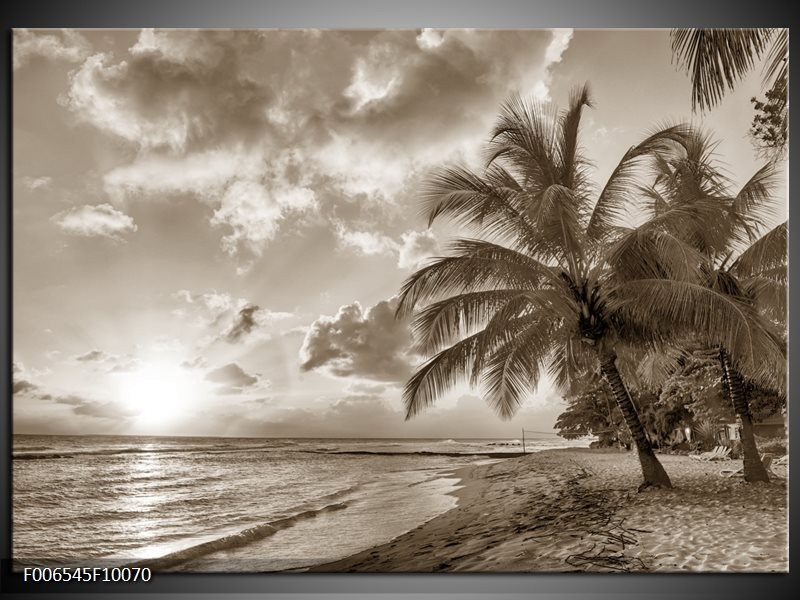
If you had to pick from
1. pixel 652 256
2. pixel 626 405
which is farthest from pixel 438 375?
pixel 652 256

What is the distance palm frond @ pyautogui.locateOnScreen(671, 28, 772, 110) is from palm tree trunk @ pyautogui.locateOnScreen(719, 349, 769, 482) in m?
1.51

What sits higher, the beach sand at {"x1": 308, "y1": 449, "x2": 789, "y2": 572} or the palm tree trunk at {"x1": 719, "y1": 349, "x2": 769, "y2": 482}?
the palm tree trunk at {"x1": 719, "y1": 349, "x2": 769, "y2": 482}

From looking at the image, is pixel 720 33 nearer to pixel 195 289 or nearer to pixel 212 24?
pixel 212 24

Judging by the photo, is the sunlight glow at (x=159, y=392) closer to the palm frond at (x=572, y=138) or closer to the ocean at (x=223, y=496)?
the ocean at (x=223, y=496)

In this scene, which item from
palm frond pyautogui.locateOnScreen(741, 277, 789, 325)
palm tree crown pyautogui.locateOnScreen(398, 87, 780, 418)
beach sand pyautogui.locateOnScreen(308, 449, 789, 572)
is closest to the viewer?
beach sand pyautogui.locateOnScreen(308, 449, 789, 572)

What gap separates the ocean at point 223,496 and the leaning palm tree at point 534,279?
455mm

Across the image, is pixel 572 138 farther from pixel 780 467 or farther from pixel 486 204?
pixel 780 467

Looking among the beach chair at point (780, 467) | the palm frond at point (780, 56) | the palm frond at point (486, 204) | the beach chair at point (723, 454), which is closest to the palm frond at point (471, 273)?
the palm frond at point (486, 204)

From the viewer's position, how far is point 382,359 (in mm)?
3469

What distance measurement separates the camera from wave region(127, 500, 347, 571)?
10.4ft

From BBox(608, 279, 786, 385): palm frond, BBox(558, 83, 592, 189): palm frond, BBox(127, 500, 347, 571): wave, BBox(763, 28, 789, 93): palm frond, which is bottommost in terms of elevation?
BBox(127, 500, 347, 571): wave

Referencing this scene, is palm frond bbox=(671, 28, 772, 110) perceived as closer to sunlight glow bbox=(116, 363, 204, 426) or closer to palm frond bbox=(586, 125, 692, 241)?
palm frond bbox=(586, 125, 692, 241)

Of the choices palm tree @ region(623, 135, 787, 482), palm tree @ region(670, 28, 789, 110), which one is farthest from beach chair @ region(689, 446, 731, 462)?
palm tree @ region(670, 28, 789, 110)

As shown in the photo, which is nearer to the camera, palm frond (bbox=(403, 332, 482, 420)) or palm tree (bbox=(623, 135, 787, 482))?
palm tree (bbox=(623, 135, 787, 482))
